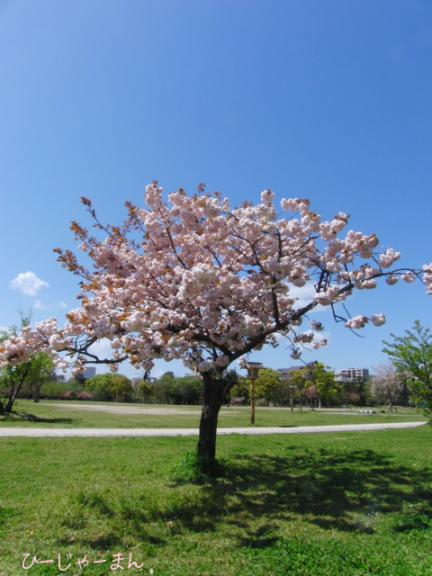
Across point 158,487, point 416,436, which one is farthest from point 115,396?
point 158,487

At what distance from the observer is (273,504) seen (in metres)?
7.48

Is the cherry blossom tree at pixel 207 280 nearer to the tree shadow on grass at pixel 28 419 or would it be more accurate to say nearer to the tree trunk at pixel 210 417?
the tree trunk at pixel 210 417

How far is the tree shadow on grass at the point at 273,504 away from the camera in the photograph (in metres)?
6.16

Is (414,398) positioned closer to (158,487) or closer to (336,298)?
(336,298)

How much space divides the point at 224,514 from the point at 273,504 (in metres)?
1.12

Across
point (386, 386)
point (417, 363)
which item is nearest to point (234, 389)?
point (386, 386)

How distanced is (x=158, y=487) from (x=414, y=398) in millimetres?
8744

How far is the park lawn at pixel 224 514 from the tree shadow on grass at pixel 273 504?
0.07 ft

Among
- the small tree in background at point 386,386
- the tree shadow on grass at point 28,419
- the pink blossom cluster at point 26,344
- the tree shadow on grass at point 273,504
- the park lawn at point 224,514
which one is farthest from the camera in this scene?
the small tree in background at point 386,386

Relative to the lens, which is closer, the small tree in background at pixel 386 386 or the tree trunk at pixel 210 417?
the tree trunk at pixel 210 417

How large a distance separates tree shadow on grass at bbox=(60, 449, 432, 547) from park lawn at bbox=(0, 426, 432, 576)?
0.02 metres

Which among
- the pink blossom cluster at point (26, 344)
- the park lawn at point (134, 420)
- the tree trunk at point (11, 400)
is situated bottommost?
the park lawn at point (134, 420)

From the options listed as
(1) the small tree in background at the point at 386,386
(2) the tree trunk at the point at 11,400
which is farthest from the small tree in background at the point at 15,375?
(1) the small tree in background at the point at 386,386

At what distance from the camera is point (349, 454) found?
13.1 m
